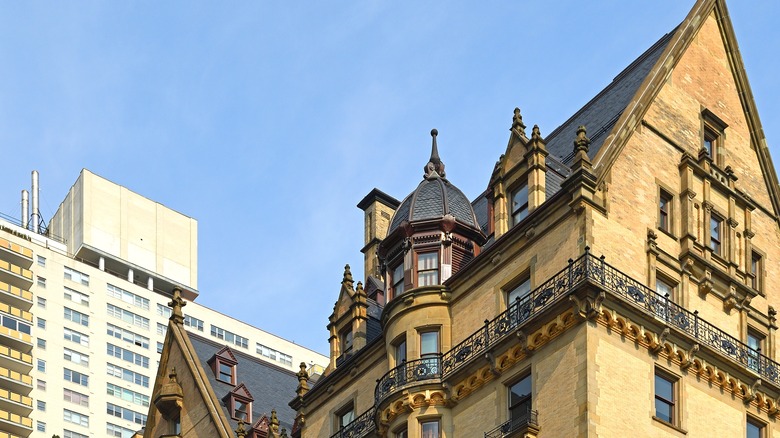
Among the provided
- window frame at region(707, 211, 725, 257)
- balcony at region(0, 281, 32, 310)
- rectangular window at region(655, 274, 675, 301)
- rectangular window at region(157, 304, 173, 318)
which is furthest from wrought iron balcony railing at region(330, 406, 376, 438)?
rectangular window at region(157, 304, 173, 318)

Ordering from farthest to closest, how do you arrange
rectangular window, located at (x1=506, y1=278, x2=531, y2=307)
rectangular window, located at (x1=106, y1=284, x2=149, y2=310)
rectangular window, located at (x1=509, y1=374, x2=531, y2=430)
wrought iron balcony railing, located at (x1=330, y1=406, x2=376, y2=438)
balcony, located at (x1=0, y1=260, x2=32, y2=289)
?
rectangular window, located at (x1=106, y1=284, x2=149, y2=310), balcony, located at (x1=0, y1=260, x2=32, y2=289), wrought iron balcony railing, located at (x1=330, y1=406, x2=376, y2=438), rectangular window, located at (x1=506, y1=278, x2=531, y2=307), rectangular window, located at (x1=509, y1=374, x2=531, y2=430)

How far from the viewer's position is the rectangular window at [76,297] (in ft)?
489

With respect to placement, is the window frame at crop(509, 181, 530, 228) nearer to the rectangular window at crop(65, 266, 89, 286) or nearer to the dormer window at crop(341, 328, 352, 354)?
the dormer window at crop(341, 328, 352, 354)

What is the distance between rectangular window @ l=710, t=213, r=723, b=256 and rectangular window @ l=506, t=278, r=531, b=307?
6.45 meters

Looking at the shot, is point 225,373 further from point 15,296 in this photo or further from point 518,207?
point 15,296

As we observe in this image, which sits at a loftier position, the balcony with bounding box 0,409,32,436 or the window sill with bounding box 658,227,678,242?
the balcony with bounding box 0,409,32,436

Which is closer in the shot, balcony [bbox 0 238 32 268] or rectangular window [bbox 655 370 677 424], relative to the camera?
rectangular window [bbox 655 370 677 424]

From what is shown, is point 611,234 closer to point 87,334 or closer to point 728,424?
point 728,424

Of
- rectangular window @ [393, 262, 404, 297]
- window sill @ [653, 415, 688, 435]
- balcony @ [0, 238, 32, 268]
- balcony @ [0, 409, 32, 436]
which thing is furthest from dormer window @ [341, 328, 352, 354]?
balcony @ [0, 238, 32, 268]

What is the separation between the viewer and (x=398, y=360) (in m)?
54.0

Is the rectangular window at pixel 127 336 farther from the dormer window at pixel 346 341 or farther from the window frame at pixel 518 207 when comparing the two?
the window frame at pixel 518 207

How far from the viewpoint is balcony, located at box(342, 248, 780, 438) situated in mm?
48188

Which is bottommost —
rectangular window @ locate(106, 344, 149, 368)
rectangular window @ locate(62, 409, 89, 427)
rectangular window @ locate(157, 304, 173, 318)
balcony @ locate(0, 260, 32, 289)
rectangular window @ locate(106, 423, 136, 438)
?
rectangular window @ locate(106, 423, 136, 438)

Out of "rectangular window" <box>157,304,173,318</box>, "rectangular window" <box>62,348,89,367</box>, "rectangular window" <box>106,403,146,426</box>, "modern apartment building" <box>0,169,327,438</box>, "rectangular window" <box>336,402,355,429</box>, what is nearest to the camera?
"rectangular window" <box>336,402,355,429</box>
